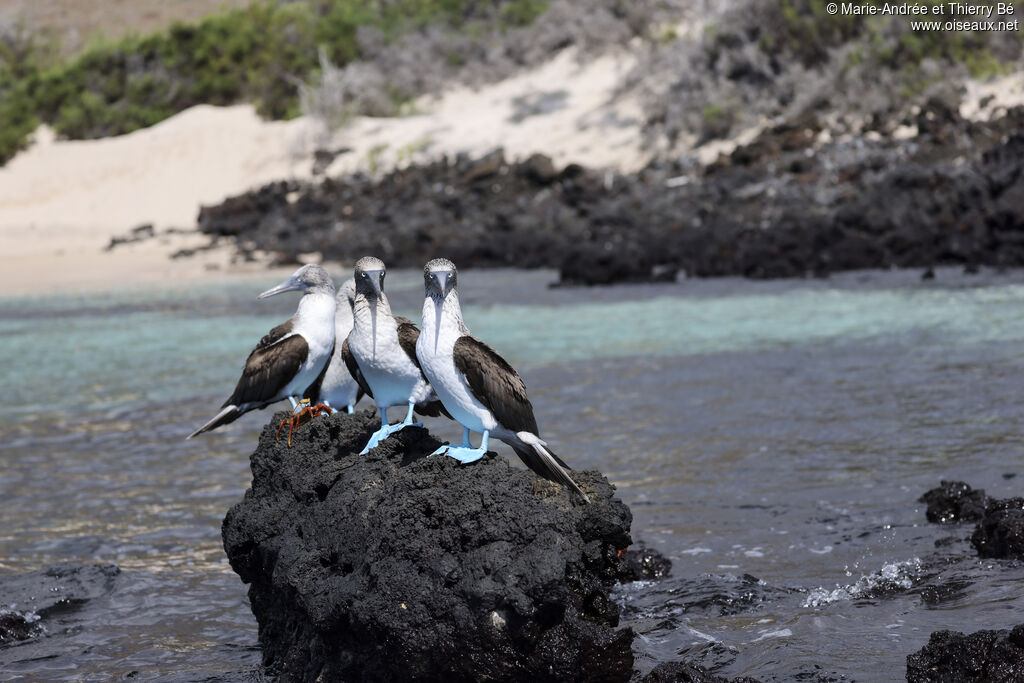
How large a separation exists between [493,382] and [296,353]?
4.94 ft

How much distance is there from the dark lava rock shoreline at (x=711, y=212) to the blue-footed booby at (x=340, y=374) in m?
13.2

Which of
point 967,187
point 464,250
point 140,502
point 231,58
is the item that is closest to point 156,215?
point 231,58

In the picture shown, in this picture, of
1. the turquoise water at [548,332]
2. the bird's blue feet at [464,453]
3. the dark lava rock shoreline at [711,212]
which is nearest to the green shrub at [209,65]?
the dark lava rock shoreline at [711,212]

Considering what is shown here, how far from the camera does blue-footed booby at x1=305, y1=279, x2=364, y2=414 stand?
6.05 m

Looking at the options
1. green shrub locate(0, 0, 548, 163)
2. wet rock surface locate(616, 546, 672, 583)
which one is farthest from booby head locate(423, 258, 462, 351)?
green shrub locate(0, 0, 548, 163)

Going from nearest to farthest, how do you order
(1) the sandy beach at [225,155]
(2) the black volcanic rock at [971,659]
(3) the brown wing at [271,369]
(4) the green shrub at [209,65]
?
1. (2) the black volcanic rock at [971,659]
2. (3) the brown wing at [271,369]
3. (1) the sandy beach at [225,155]
4. (4) the green shrub at [209,65]

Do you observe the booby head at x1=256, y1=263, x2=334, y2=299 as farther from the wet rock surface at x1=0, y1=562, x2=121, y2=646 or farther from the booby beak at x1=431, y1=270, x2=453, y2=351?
the wet rock surface at x1=0, y1=562, x2=121, y2=646

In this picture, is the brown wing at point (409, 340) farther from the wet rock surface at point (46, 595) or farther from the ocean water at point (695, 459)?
the wet rock surface at point (46, 595)

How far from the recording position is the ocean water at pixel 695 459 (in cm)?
555

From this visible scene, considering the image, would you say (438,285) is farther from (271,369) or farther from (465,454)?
(271,369)

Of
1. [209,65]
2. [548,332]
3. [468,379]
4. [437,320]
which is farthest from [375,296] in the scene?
[209,65]

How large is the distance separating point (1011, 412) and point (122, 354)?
10.6 metres

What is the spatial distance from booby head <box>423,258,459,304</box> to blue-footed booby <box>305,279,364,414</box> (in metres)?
1.37

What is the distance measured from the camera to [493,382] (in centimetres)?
462
